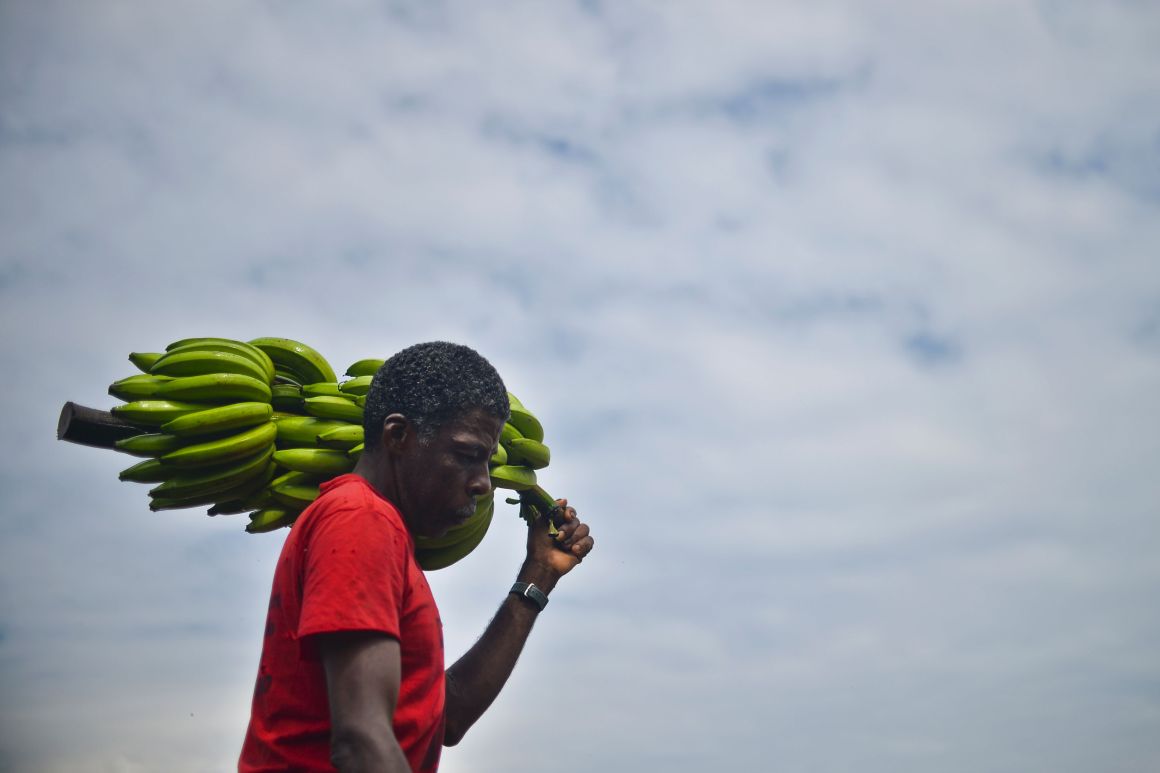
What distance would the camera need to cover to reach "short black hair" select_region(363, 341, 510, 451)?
12.4 ft

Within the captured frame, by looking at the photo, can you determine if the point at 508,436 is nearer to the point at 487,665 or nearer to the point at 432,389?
the point at 487,665

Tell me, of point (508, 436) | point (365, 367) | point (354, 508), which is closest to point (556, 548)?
point (508, 436)

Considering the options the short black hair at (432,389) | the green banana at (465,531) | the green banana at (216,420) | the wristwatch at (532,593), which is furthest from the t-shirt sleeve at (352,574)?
the wristwatch at (532,593)

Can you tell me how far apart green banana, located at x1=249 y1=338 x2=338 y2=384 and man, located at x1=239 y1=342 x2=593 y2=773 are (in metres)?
0.96

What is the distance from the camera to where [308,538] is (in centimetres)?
Answer: 334

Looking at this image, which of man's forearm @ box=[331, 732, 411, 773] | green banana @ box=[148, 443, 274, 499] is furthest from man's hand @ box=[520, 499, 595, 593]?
man's forearm @ box=[331, 732, 411, 773]

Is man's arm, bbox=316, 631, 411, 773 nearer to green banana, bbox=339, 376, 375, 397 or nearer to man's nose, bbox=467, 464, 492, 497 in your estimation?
man's nose, bbox=467, 464, 492, 497

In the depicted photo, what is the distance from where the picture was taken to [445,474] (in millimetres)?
3781

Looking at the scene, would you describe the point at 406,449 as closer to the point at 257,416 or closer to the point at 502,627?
the point at 257,416

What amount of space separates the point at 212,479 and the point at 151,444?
0.89ft

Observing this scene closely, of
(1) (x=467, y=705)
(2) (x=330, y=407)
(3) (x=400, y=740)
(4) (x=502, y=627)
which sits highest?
(2) (x=330, y=407)

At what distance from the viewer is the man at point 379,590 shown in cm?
300

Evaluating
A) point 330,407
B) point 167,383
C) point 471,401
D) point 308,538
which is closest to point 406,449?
point 471,401

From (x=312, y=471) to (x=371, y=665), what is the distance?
5.21 feet
